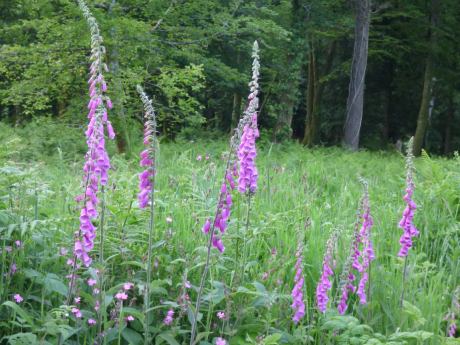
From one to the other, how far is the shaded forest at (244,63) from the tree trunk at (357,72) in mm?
31

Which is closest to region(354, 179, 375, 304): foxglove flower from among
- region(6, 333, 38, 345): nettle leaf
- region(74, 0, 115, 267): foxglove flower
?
region(74, 0, 115, 267): foxglove flower

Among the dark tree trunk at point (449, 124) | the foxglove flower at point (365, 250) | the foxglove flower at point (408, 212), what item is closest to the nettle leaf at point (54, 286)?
the foxglove flower at point (365, 250)

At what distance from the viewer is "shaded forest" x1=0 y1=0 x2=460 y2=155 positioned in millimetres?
11070

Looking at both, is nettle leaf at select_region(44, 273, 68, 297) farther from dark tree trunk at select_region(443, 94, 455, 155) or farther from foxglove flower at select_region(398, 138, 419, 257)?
dark tree trunk at select_region(443, 94, 455, 155)

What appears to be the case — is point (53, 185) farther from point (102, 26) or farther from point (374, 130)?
point (374, 130)

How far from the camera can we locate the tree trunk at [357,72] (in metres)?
16.6

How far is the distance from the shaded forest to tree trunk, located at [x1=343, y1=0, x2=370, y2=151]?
31mm

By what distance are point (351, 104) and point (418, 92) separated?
1297 centimetres

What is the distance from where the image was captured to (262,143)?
671 inches

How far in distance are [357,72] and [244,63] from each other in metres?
4.35

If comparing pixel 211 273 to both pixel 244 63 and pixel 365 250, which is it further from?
pixel 244 63

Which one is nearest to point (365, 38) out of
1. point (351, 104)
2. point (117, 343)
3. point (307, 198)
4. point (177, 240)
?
point (351, 104)

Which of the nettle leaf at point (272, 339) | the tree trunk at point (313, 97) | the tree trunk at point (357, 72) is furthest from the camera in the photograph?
the tree trunk at point (313, 97)

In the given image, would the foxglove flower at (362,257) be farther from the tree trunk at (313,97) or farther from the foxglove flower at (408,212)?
the tree trunk at (313,97)
